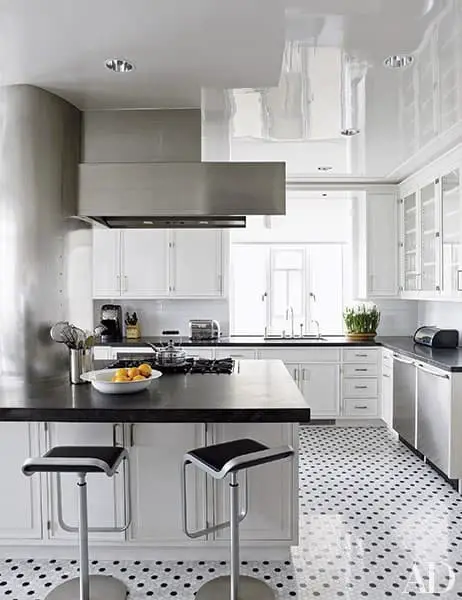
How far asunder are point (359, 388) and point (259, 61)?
139 inches

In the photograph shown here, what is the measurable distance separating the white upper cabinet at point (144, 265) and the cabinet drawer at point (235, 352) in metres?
0.85

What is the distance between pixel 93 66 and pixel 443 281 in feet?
10.2

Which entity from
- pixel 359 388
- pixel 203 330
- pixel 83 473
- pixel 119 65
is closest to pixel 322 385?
pixel 359 388

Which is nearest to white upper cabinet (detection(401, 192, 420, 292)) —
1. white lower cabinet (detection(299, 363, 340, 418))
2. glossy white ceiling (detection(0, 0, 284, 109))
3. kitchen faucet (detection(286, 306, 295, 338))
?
white lower cabinet (detection(299, 363, 340, 418))

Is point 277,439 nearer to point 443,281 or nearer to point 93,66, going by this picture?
point 93,66

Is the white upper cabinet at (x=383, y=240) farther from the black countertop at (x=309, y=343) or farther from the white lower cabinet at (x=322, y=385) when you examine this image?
the white lower cabinet at (x=322, y=385)

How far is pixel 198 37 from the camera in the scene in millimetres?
2229

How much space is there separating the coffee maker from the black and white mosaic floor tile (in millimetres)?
2502

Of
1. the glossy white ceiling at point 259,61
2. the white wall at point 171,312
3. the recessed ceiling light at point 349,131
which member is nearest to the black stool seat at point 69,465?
the glossy white ceiling at point 259,61

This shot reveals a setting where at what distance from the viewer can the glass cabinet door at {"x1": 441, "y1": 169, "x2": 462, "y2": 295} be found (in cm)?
394

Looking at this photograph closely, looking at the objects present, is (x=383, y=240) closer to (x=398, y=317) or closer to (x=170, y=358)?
(x=398, y=317)

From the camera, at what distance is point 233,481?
6.91 ft

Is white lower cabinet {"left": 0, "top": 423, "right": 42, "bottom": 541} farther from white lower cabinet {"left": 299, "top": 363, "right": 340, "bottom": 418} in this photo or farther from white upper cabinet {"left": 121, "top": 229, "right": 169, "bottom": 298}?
white lower cabinet {"left": 299, "top": 363, "right": 340, "bottom": 418}

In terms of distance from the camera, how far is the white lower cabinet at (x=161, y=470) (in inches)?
102
